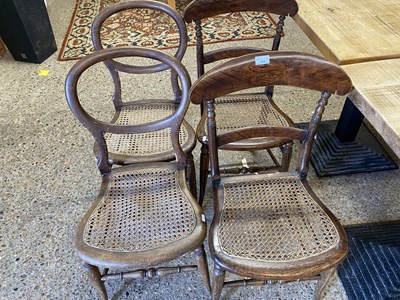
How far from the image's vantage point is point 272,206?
3.41ft

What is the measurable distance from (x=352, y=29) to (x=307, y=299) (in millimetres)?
1039

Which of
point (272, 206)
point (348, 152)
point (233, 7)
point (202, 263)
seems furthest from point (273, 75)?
point (348, 152)

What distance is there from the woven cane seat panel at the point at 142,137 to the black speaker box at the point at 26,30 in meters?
1.64

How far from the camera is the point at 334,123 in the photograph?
77.4 inches

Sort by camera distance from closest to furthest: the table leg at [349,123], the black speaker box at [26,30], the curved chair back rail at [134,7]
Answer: the curved chair back rail at [134,7] < the table leg at [349,123] < the black speaker box at [26,30]

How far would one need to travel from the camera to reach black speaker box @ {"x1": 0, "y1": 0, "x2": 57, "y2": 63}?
2.39m

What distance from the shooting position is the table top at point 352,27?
1068mm

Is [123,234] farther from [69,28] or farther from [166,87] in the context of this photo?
[69,28]

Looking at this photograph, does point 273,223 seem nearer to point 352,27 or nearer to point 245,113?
point 245,113

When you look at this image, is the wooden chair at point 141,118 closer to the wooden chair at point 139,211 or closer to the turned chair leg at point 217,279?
the wooden chair at point 139,211

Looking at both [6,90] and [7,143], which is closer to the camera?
[7,143]

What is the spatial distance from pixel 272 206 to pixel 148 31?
2558 mm

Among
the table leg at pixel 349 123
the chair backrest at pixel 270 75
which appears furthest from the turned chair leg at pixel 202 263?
the table leg at pixel 349 123

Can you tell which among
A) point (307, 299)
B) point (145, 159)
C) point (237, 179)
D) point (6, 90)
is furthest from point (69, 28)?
point (307, 299)
